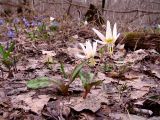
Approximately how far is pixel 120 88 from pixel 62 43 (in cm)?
203

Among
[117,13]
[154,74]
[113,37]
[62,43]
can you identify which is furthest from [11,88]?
[117,13]

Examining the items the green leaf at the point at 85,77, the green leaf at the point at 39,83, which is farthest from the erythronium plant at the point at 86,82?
the green leaf at the point at 39,83

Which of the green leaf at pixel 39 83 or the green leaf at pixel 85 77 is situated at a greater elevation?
the green leaf at pixel 85 77

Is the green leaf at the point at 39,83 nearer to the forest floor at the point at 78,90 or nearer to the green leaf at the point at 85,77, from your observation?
the forest floor at the point at 78,90

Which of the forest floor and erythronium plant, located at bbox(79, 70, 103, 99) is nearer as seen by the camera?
the forest floor

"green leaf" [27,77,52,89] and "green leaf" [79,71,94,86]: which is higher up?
"green leaf" [79,71,94,86]

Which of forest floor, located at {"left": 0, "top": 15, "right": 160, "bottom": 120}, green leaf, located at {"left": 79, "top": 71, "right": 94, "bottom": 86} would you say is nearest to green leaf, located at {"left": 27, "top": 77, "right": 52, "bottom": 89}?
forest floor, located at {"left": 0, "top": 15, "right": 160, "bottom": 120}

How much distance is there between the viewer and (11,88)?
229 centimetres

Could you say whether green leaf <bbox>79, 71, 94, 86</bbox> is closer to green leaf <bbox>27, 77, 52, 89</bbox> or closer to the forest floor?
the forest floor

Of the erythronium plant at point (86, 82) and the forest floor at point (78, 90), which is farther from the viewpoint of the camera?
the erythronium plant at point (86, 82)

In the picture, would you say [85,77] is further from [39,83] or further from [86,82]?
[39,83]

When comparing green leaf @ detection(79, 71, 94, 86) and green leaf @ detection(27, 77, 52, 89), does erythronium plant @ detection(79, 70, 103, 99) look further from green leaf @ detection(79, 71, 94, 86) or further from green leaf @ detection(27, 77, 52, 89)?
green leaf @ detection(27, 77, 52, 89)

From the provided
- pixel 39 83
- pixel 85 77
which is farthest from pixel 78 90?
pixel 39 83

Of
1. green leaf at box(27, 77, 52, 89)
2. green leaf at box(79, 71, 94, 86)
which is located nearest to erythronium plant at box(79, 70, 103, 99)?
green leaf at box(79, 71, 94, 86)
